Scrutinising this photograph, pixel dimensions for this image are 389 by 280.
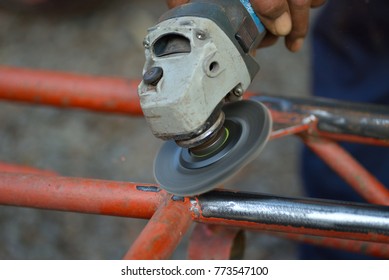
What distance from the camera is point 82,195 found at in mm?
955

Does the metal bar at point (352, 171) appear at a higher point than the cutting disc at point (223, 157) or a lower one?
lower

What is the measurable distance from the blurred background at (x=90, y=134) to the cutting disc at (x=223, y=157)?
27.0 inches

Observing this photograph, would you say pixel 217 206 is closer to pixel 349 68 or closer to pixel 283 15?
pixel 283 15

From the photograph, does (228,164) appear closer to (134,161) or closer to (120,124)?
(134,161)

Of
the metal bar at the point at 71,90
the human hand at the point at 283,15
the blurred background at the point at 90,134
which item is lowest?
the blurred background at the point at 90,134

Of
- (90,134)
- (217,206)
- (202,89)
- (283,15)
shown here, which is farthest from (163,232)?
(90,134)

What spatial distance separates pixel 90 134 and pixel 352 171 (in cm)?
121

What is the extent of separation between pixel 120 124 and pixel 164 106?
135 cm

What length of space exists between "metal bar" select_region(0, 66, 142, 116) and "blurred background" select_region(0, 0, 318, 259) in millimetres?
460

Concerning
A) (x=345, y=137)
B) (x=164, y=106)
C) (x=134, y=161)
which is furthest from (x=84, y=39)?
(x=164, y=106)

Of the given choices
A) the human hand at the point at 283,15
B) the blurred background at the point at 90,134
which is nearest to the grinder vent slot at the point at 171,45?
the human hand at the point at 283,15

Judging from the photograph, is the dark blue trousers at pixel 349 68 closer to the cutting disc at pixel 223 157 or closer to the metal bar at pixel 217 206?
the cutting disc at pixel 223 157

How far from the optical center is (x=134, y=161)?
80.0 inches

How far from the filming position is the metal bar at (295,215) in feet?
2.82
